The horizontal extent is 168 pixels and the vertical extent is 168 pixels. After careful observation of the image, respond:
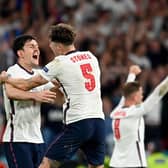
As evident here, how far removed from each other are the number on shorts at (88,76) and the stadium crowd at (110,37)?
559cm

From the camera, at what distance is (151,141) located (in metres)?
14.6

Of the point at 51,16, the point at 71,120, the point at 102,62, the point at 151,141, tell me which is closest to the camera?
the point at 71,120

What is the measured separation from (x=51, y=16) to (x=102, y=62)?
7.25 ft

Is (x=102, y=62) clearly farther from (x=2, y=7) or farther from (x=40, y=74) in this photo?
(x=40, y=74)

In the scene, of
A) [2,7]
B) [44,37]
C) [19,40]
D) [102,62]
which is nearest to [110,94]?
[102,62]

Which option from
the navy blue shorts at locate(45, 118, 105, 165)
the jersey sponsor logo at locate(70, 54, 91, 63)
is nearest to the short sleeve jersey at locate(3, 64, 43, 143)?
the navy blue shorts at locate(45, 118, 105, 165)

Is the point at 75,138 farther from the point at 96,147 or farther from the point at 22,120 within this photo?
the point at 22,120

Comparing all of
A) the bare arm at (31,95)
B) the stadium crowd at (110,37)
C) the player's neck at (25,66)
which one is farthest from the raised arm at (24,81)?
the stadium crowd at (110,37)

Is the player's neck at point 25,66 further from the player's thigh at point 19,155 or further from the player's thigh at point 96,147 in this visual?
the player's thigh at point 96,147

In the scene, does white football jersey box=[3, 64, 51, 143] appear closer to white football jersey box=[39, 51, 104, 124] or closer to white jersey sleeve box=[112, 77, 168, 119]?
white football jersey box=[39, 51, 104, 124]

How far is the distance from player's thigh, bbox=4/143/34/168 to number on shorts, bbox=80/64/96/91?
983 millimetres

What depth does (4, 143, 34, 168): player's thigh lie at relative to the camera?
8.95m

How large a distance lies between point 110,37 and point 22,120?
8091mm

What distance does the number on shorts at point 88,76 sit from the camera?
8648 millimetres
